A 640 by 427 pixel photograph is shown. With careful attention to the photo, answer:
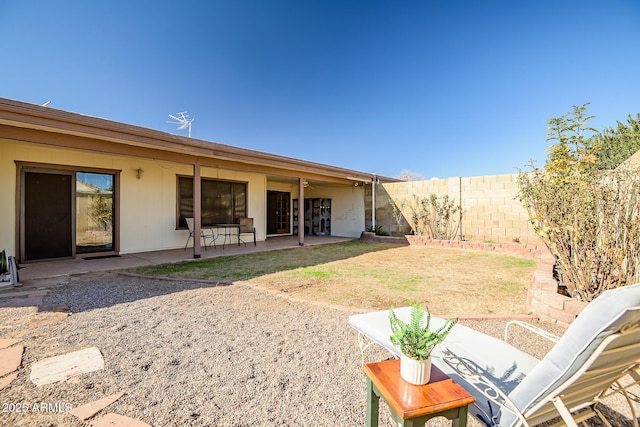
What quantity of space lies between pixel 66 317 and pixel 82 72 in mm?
9309

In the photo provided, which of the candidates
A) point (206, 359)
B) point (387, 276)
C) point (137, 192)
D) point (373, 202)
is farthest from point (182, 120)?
point (206, 359)

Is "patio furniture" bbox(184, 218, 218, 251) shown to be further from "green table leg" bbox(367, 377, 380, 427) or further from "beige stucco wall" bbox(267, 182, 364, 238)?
"green table leg" bbox(367, 377, 380, 427)

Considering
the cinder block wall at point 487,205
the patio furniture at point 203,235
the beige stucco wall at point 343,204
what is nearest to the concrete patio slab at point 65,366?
the patio furniture at point 203,235

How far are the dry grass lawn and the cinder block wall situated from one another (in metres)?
1.39

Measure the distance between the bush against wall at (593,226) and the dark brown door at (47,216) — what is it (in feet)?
31.9

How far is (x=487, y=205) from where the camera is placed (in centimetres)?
969

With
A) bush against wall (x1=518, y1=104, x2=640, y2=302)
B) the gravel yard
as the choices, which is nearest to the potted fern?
the gravel yard

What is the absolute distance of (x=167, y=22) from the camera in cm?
876

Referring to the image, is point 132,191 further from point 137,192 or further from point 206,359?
point 206,359

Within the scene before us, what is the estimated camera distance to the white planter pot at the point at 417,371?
52.8 inches

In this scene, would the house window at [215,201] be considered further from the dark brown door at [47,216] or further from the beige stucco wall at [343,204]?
the dark brown door at [47,216]

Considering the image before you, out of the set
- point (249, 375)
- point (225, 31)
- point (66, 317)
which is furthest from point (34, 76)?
point (249, 375)

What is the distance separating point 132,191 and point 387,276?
23.3 ft

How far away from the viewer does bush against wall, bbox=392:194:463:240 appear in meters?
10.4
